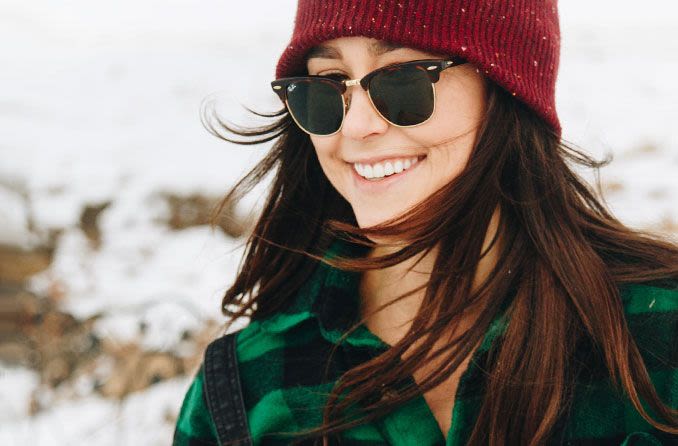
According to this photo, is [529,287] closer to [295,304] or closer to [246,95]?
[295,304]

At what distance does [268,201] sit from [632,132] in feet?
17.7

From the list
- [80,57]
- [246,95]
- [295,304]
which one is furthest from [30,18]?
[295,304]

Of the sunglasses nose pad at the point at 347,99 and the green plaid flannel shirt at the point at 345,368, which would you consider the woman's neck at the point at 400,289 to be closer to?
the green plaid flannel shirt at the point at 345,368

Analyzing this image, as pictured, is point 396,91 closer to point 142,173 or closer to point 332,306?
point 332,306

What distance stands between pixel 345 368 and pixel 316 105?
668 millimetres

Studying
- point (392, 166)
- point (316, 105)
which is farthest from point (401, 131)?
point (316, 105)

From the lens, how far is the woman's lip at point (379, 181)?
5.65 feet

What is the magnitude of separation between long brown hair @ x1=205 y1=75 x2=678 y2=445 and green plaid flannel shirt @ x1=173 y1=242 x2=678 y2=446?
0.12 ft

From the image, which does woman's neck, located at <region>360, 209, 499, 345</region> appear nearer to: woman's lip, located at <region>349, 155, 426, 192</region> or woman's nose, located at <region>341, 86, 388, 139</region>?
woman's lip, located at <region>349, 155, 426, 192</region>

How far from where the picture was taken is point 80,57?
8.85m

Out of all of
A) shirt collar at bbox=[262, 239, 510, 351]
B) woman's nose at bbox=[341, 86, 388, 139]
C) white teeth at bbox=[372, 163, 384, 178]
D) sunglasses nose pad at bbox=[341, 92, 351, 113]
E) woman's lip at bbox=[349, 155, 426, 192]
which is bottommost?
shirt collar at bbox=[262, 239, 510, 351]

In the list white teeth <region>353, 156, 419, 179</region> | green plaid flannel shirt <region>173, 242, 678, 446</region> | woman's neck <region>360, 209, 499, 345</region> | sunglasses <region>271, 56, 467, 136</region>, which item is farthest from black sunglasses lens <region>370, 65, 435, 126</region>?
green plaid flannel shirt <region>173, 242, 678, 446</region>

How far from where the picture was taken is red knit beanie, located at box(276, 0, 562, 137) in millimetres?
1638

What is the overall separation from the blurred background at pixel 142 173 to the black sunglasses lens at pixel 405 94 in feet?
2.51
